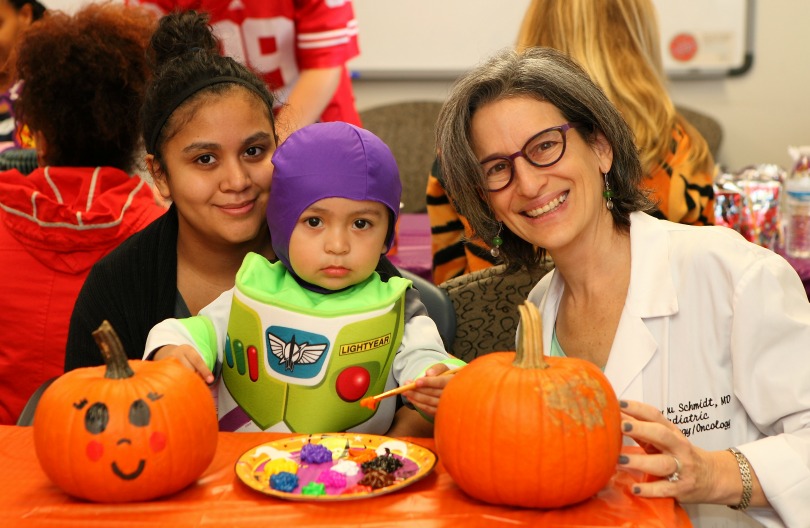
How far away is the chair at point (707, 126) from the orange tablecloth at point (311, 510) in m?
5.18

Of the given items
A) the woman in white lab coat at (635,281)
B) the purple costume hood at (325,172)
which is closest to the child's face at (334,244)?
the purple costume hood at (325,172)

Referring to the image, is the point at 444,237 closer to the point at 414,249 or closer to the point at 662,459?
the point at 414,249

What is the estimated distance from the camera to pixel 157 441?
58.4 inches

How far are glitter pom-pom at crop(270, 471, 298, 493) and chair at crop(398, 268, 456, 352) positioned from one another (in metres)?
0.95

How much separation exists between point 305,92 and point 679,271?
2.20 metres

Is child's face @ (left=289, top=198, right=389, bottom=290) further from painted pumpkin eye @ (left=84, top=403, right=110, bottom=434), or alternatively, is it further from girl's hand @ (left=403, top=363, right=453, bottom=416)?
painted pumpkin eye @ (left=84, top=403, right=110, bottom=434)

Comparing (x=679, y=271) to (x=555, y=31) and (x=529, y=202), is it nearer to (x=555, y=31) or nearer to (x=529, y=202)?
(x=529, y=202)

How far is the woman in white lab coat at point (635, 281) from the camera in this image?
1877 mm

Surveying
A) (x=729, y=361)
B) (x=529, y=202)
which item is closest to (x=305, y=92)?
(x=529, y=202)

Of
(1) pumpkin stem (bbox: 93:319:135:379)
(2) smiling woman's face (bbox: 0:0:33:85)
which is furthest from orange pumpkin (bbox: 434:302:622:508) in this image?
(2) smiling woman's face (bbox: 0:0:33:85)

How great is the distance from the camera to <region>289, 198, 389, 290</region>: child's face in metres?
2.05

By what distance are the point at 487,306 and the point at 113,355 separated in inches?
48.1

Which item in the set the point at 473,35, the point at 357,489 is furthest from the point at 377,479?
the point at 473,35

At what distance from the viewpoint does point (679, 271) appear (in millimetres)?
2064
